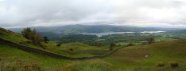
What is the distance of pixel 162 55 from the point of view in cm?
9225

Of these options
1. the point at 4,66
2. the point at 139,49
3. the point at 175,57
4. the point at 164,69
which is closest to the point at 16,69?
the point at 4,66

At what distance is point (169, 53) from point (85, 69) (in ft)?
239

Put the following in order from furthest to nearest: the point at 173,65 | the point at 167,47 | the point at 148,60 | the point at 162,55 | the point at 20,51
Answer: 1. the point at 167,47
2. the point at 162,55
3. the point at 148,60
4. the point at 20,51
5. the point at 173,65

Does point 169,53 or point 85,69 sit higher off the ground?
point 85,69

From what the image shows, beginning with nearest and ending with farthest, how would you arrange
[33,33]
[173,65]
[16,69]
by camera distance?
[16,69] → [173,65] → [33,33]

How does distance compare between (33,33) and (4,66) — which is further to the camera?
(33,33)

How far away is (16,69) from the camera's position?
1841cm

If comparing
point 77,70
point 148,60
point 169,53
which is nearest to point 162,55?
point 169,53

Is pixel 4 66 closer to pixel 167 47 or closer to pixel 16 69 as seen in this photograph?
pixel 16 69

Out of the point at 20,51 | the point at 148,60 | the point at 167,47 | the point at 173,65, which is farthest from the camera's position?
Answer: the point at 167,47

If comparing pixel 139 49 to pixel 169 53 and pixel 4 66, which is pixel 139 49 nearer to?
pixel 169 53

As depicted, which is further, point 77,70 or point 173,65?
point 173,65

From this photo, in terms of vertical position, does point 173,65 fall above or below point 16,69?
below

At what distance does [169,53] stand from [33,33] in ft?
148
